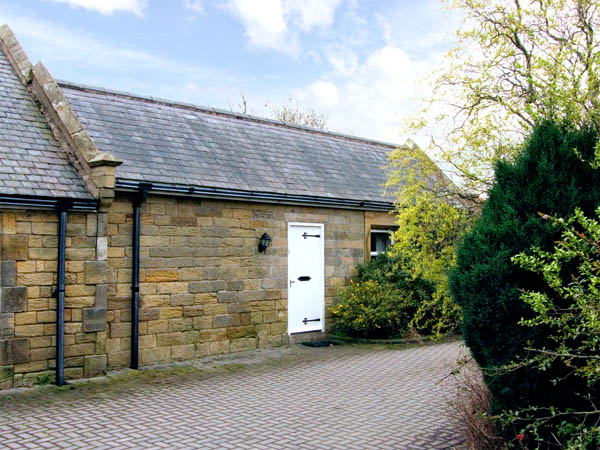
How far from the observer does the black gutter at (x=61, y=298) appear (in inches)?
366

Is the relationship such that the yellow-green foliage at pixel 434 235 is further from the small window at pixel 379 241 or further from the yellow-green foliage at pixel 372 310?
the small window at pixel 379 241

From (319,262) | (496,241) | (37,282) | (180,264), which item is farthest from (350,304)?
(496,241)

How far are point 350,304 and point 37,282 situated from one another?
6657 millimetres

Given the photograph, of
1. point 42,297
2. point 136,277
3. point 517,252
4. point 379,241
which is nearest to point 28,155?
point 42,297

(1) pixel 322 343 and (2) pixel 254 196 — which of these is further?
(1) pixel 322 343

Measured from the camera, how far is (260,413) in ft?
25.8

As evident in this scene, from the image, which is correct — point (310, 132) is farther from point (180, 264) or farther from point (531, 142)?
point (531, 142)

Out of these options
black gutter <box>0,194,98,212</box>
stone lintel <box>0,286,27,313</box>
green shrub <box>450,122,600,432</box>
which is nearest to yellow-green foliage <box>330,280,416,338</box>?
black gutter <box>0,194,98,212</box>

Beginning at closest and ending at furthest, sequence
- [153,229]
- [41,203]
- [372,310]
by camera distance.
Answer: [41,203] → [153,229] → [372,310]

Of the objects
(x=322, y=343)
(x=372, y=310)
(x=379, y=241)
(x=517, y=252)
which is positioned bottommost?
(x=322, y=343)

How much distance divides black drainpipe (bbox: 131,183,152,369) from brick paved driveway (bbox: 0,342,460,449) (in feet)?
3.84

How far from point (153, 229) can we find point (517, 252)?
699 cm

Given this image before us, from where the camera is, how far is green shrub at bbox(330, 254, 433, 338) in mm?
13227

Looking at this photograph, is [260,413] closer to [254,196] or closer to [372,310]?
[254,196]
